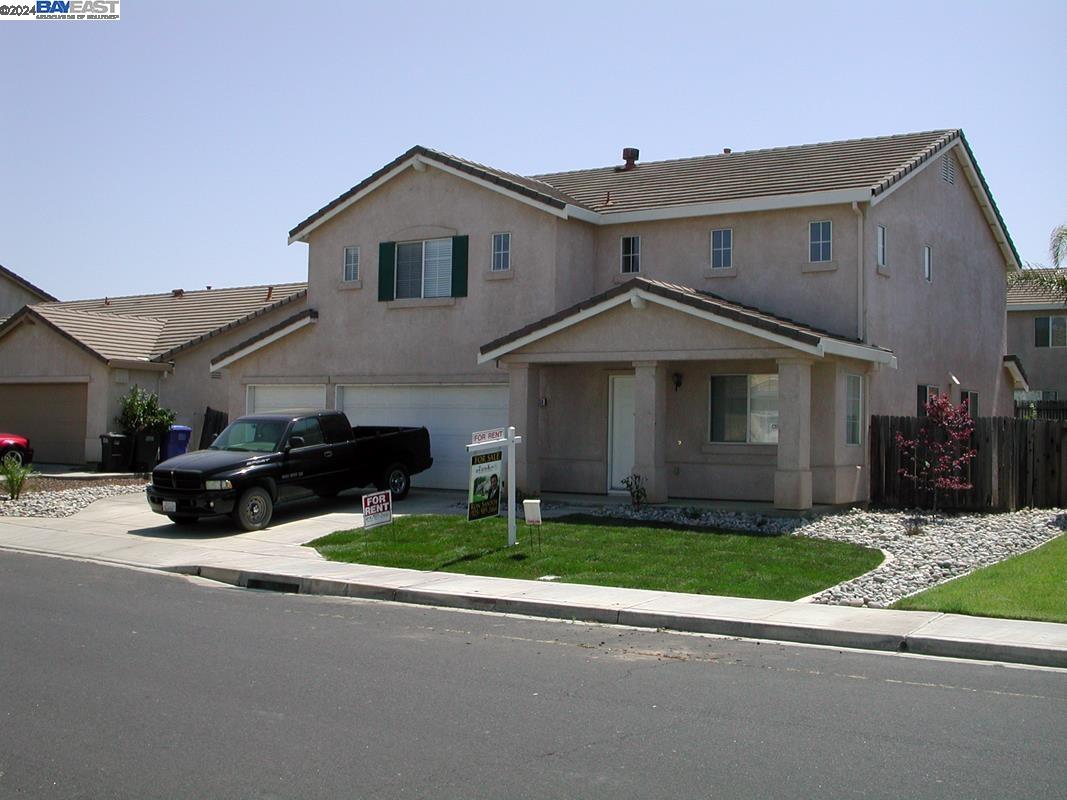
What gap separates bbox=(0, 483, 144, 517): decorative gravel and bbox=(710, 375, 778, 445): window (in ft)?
39.5

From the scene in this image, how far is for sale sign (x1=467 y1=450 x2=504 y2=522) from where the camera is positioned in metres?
15.7

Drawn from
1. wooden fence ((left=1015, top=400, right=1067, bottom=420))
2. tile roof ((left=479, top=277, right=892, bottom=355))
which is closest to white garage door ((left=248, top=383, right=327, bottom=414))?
tile roof ((left=479, top=277, right=892, bottom=355))

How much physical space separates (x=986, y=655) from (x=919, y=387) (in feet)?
46.5

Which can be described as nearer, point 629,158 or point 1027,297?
point 629,158

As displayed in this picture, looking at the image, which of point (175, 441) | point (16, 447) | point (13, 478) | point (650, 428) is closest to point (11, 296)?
point (16, 447)

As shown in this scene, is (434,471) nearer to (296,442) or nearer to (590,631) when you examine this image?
(296,442)

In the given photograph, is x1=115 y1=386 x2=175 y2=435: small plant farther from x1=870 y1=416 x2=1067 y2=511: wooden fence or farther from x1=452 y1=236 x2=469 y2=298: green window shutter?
x1=870 y1=416 x2=1067 y2=511: wooden fence

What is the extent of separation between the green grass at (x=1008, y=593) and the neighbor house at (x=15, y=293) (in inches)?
1525

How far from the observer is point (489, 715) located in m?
7.61

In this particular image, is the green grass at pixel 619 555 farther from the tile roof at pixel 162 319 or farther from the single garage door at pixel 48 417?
the single garage door at pixel 48 417

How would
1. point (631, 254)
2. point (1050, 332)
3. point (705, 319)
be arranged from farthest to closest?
point (1050, 332) < point (631, 254) < point (705, 319)

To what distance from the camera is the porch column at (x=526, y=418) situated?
21.1 metres

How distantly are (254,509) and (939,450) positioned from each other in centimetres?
1151

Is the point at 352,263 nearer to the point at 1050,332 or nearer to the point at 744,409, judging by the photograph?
the point at 744,409
